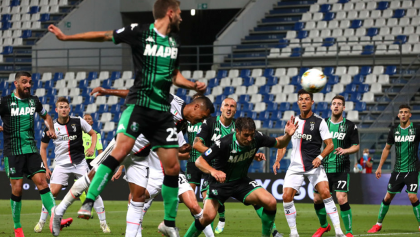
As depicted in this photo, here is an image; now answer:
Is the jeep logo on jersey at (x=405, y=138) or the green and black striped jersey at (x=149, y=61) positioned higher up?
the green and black striped jersey at (x=149, y=61)

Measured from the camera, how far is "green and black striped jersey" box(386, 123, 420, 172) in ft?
39.0

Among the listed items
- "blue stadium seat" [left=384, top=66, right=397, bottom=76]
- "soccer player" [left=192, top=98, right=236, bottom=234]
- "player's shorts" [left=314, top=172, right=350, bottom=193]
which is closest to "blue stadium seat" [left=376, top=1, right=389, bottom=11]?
"blue stadium seat" [left=384, top=66, right=397, bottom=76]

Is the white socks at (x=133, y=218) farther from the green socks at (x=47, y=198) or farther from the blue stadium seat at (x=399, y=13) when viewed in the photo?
the blue stadium seat at (x=399, y=13)

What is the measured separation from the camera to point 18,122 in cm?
927

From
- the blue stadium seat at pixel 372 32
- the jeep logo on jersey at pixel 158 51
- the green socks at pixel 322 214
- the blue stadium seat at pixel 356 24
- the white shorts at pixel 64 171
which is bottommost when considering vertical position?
the green socks at pixel 322 214

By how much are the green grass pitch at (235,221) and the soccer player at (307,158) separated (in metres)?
0.96

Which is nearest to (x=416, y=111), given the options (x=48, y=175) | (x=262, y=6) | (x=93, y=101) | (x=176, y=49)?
(x=262, y=6)

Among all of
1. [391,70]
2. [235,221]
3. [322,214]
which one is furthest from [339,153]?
[391,70]

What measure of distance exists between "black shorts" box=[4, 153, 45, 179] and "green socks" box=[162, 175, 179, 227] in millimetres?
3529

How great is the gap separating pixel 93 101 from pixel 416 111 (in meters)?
12.4

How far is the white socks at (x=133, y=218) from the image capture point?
6.93 metres

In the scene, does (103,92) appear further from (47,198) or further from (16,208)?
(16,208)

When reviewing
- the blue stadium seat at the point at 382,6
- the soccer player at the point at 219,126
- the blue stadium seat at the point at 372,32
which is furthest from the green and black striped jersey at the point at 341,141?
the blue stadium seat at the point at 382,6

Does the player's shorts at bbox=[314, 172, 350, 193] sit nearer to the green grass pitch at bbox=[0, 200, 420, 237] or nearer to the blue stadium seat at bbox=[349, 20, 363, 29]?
the green grass pitch at bbox=[0, 200, 420, 237]
